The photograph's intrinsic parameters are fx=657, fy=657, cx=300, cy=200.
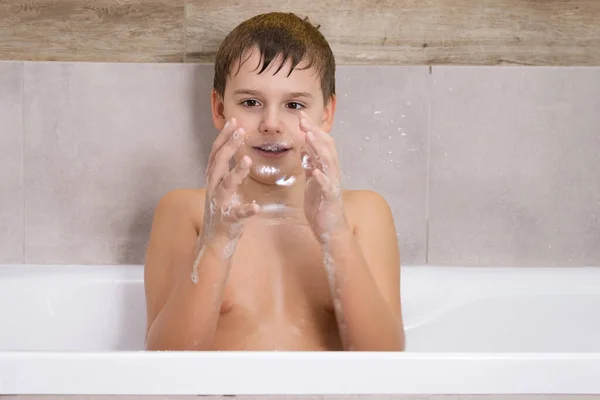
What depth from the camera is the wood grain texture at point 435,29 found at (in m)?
1.42

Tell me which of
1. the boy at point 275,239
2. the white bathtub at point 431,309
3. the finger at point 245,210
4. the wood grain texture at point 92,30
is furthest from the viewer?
the wood grain texture at point 92,30

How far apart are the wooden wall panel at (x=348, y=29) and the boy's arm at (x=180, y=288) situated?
17.8 inches

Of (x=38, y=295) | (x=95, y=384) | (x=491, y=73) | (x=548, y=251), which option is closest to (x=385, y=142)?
(x=491, y=73)

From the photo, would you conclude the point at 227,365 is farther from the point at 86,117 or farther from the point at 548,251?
the point at 548,251

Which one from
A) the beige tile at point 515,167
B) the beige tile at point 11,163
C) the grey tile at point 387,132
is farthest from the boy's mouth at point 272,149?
the beige tile at point 11,163

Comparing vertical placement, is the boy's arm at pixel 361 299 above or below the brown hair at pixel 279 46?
below

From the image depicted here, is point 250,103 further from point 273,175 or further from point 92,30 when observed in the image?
point 92,30

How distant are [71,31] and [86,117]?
19 cm

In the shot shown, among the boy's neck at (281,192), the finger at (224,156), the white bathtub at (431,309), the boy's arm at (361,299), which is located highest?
the finger at (224,156)

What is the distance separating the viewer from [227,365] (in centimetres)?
65

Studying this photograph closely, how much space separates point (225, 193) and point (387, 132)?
67 cm

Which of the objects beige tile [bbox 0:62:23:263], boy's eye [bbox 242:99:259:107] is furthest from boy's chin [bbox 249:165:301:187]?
beige tile [bbox 0:62:23:263]

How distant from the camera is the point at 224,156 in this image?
89 cm

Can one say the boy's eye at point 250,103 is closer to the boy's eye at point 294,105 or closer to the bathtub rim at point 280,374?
the boy's eye at point 294,105
